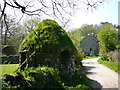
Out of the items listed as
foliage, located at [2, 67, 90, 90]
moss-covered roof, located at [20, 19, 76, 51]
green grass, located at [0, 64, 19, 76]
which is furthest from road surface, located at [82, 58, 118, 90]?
green grass, located at [0, 64, 19, 76]

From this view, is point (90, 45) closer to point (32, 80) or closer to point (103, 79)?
point (103, 79)

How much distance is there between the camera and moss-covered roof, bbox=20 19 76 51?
10887mm

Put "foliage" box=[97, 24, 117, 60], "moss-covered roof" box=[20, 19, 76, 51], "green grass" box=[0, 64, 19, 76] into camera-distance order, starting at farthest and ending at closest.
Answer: "foliage" box=[97, 24, 117, 60]
"green grass" box=[0, 64, 19, 76]
"moss-covered roof" box=[20, 19, 76, 51]

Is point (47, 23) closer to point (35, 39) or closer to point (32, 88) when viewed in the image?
point (35, 39)

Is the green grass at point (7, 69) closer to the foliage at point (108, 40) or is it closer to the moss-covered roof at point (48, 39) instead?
the moss-covered roof at point (48, 39)

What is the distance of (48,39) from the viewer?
36.7 feet

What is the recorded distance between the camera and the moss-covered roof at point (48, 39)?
35.7 feet

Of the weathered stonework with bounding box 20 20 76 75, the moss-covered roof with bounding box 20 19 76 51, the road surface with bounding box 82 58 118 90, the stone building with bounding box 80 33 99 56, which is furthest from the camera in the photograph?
the stone building with bounding box 80 33 99 56

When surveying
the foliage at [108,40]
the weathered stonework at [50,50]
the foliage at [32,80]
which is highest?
the foliage at [108,40]

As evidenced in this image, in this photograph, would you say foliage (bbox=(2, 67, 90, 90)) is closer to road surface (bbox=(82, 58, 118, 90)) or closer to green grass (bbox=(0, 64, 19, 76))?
road surface (bbox=(82, 58, 118, 90))

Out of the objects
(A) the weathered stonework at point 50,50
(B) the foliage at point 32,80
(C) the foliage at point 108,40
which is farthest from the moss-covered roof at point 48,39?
(C) the foliage at point 108,40

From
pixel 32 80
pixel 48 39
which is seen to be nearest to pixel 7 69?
pixel 48 39

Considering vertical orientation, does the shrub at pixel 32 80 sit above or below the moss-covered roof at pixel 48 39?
below

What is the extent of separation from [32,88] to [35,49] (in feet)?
13.9
